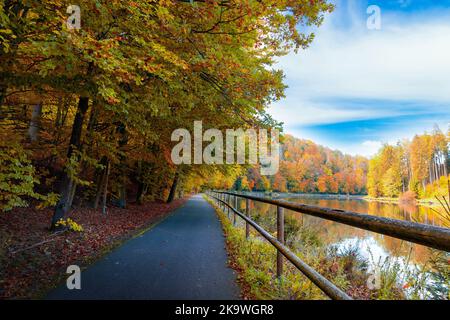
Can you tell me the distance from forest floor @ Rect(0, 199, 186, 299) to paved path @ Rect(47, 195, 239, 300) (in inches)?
16.3

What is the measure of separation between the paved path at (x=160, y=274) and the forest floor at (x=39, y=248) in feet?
1.36

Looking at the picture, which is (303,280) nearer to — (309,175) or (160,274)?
(160,274)

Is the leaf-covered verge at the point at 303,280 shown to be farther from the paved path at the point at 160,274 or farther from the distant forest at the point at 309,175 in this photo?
the distant forest at the point at 309,175

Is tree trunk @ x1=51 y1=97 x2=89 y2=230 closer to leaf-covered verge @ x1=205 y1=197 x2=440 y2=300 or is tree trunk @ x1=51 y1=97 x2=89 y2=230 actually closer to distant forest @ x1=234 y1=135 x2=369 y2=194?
leaf-covered verge @ x1=205 y1=197 x2=440 y2=300

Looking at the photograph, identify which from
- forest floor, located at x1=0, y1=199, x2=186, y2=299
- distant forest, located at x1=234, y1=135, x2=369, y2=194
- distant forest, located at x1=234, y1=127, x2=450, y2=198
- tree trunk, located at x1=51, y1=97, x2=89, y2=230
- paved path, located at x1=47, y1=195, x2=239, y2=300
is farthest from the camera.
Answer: distant forest, located at x1=234, y1=135, x2=369, y2=194

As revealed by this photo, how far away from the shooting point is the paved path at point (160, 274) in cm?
336

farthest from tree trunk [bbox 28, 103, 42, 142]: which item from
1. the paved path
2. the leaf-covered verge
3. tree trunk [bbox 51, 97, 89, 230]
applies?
the leaf-covered verge

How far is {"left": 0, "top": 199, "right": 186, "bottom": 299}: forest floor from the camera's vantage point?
3.72 metres

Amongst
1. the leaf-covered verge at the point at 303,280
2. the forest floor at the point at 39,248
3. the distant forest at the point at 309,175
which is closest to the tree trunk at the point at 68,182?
the forest floor at the point at 39,248

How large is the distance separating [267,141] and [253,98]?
288 cm
